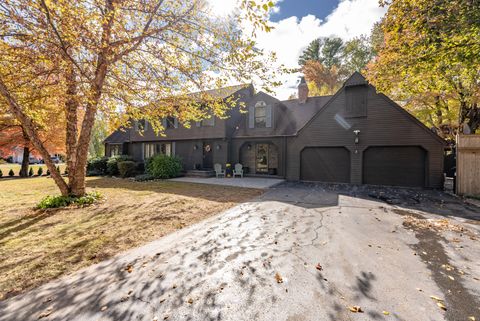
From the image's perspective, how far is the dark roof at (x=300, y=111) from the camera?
1433cm

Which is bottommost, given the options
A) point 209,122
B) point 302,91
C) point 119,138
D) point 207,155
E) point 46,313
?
point 46,313

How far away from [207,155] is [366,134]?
38.4 ft

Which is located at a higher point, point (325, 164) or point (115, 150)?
point (115, 150)

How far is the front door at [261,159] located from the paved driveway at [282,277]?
10128 mm

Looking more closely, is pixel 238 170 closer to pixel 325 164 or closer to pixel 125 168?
pixel 325 164

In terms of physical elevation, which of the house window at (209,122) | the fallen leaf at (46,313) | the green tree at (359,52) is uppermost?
the green tree at (359,52)

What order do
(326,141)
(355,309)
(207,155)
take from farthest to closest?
1. (207,155)
2. (326,141)
3. (355,309)

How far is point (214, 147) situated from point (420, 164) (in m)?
13.1

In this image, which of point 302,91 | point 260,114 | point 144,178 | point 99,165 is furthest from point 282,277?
point 99,165

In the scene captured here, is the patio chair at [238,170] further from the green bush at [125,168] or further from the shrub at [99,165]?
the shrub at [99,165]

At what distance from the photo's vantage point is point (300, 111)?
15.5m

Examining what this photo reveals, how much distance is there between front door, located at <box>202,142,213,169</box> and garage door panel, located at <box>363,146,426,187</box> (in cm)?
1118

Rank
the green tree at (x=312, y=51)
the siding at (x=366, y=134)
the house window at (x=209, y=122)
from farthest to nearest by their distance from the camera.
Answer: the green tree at (x=312, y=51) < the house window at (x=209, y=122) < the siding at (x=366, y=134)

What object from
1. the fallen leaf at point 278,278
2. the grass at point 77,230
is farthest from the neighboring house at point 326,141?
the fallen leaf at point 278,278
